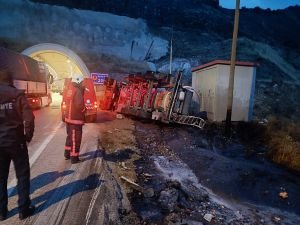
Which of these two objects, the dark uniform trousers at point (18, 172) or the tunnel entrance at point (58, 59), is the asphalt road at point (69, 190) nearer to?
the dark uniform trousers at point (18, 172)

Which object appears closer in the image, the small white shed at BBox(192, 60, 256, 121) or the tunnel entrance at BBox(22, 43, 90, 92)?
the small white shed at BBox(192, 60, 256, 121)

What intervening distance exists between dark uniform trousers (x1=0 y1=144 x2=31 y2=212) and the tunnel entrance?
1133 inches

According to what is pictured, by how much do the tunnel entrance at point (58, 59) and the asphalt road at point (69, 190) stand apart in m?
25.6

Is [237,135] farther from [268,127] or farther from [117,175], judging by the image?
[117,175]

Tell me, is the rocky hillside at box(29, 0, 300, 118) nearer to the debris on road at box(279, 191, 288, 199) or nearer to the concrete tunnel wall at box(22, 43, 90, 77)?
the concrete tunnel wall at box(22, 43, 90, 77)

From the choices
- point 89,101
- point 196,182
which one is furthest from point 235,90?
point 196,182

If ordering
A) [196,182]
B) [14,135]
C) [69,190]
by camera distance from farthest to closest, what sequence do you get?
[196,182]
[69,190]
[14,135]

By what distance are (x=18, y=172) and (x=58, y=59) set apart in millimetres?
40450

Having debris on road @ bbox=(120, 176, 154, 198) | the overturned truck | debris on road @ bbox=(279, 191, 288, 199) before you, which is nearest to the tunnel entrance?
the overturned truck

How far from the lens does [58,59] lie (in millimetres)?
42438

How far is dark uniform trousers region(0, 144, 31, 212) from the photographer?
13.5ft

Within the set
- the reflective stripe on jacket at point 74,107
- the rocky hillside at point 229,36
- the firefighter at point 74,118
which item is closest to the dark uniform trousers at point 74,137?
the firefighter at point 74,118

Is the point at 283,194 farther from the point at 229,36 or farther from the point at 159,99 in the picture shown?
the point at 229,36

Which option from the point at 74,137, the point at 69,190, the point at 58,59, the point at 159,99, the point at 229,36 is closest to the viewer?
the point at 69,190
